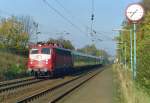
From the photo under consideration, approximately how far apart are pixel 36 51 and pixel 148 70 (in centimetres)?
3053

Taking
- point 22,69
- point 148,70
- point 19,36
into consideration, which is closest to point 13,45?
point 19,36

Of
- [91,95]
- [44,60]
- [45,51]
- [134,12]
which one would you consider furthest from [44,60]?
[134,12]

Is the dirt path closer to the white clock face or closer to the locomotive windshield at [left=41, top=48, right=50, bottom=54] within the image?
the white clock face

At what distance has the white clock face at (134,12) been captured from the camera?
725 inches

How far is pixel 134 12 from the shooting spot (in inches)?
728

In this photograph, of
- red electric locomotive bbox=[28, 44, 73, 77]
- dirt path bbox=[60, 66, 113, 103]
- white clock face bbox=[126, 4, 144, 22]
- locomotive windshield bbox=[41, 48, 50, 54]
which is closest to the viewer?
white clock face bbox=[126, 4, 144, 22]

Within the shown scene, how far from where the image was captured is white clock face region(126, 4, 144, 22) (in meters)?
18.4

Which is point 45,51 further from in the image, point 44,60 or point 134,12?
point 134,12

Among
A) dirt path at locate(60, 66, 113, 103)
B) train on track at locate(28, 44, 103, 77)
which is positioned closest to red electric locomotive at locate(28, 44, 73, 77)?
train on track at locate(28, 44, 103, 77)

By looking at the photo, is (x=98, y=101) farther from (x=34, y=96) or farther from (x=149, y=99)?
(x=149, y=99)

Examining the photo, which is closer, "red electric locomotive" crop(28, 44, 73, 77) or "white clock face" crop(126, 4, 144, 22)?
"white clock face" crop(126, 4, 144, 22)

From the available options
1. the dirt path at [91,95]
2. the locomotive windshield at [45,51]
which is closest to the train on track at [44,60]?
the locomotive windshield at [45,51]

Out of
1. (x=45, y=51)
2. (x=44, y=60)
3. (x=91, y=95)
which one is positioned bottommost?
(x=91, y=95)

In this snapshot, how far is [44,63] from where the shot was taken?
42.4m
